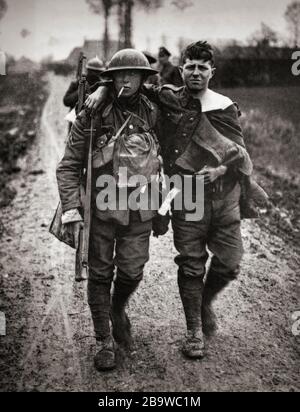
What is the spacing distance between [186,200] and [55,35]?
3.01m

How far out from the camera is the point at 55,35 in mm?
5398

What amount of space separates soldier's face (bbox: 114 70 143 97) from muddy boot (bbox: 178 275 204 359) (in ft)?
4.85

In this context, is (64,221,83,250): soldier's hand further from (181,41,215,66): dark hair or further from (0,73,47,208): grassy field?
(0,73,47,208): grassy field

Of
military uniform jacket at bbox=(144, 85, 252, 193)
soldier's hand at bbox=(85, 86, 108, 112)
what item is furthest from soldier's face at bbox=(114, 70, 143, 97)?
military uniform jacket at bbox=(144, 85, 252, 193)

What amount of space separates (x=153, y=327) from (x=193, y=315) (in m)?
0.56

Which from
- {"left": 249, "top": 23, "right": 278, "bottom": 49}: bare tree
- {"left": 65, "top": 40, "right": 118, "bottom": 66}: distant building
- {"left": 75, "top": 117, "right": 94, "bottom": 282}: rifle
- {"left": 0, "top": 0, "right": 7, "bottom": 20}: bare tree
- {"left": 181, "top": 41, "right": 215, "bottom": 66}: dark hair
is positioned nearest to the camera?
{"left": 75, "top": 117, "right": 94, "bottom": 282}: rifle

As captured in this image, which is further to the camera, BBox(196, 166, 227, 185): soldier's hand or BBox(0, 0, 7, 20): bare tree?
BBox(0, 0, 7, 20): bare tree

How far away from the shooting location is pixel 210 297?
3.88 meters

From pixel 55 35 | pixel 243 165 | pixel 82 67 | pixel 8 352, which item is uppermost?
pixel 55 35

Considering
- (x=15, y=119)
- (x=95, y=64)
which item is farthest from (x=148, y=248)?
(x=15, y=119)

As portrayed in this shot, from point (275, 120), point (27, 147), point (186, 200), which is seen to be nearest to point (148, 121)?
point (186, 200)

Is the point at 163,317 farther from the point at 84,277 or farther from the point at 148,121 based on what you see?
Answer: the point at 148,121

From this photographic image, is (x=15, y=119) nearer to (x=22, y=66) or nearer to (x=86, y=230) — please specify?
(x=22, y=66)

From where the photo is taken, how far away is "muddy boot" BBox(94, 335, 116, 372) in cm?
348
